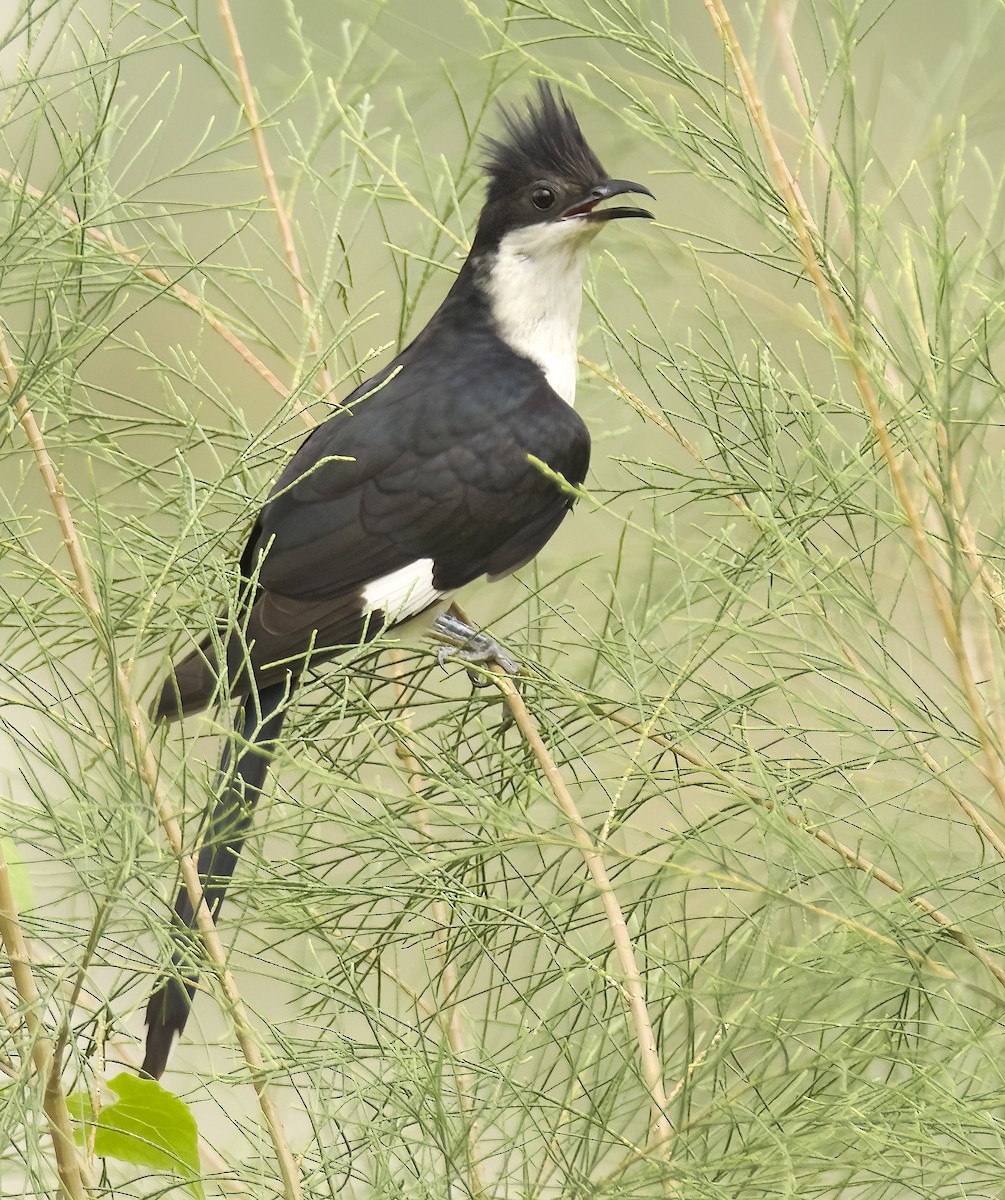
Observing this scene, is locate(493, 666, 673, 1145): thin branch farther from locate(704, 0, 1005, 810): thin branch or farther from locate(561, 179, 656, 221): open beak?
locate(561, 179, 656, 221): open beak

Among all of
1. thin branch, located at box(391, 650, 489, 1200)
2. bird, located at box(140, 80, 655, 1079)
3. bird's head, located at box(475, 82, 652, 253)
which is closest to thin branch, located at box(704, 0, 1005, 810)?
thin branch, located at box(391, 650, 489, 1200)

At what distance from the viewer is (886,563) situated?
1.97m

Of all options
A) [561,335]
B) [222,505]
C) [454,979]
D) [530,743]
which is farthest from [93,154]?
[561,335]

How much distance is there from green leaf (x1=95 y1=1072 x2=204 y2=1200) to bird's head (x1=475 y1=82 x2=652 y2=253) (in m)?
1.49

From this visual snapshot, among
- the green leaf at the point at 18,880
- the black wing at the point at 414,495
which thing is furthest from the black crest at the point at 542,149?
the green leaf at the point at 18,880

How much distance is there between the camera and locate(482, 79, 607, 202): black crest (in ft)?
6.99

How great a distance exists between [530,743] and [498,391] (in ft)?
2.70

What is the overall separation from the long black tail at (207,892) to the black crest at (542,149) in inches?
41.4

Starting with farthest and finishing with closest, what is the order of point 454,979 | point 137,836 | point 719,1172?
point 454,979
point 719,1172
point 137,836

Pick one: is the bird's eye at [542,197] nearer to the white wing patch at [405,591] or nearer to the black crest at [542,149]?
the black crest at [542,149]

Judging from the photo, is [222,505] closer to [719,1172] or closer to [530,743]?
[530,743]

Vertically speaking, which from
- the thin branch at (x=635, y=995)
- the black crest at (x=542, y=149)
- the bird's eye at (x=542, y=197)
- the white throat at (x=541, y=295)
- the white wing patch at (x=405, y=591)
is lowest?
the thin branch at (x=635, y=995)

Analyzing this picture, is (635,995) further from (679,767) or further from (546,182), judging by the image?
(546,182)

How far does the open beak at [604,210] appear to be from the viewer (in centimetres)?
202
